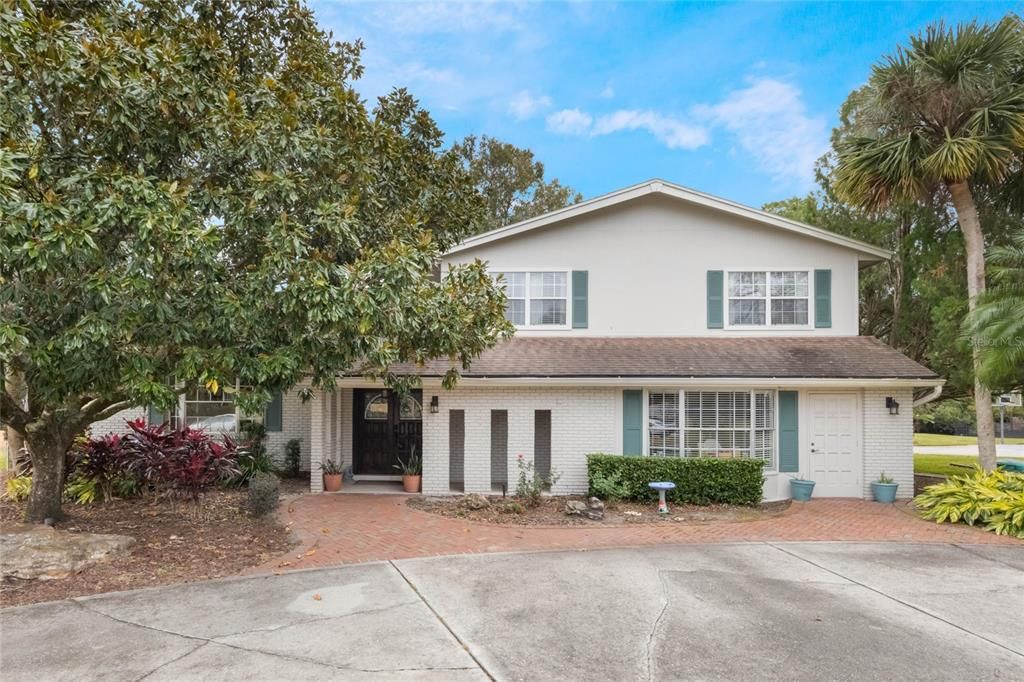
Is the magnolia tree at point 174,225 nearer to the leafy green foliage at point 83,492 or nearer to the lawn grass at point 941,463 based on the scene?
the leafy green foliage at point 83,492

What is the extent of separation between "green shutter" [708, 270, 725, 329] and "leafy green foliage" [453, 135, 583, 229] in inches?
670

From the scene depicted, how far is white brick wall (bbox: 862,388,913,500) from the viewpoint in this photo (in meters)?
12.1

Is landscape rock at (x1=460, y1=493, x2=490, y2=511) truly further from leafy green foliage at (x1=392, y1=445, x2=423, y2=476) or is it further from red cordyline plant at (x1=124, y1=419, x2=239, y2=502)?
red cordyline plant at (x1=124, y1=419, x2=239, y2=502)

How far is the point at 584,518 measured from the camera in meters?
10.3

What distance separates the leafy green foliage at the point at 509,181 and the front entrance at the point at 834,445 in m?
19.7

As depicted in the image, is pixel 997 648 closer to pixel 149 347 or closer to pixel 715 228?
pixel 149 347

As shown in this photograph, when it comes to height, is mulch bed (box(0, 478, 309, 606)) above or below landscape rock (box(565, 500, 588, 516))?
above

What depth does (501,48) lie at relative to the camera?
13602 millimetres

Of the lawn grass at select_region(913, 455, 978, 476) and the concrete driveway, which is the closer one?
the concrete driveway

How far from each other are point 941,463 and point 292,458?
20.5 metres

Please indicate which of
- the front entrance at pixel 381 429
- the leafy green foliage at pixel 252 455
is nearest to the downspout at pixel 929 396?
the front entrance at pixel 381 429

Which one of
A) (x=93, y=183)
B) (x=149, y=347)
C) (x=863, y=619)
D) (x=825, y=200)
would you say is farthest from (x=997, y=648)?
(x=825, y=200)

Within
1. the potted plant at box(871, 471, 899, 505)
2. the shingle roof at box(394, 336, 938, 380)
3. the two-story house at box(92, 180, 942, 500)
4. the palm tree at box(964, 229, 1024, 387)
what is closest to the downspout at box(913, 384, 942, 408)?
the two-story house at box(92, 180, 942, 500)

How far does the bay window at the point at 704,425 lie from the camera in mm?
12203
